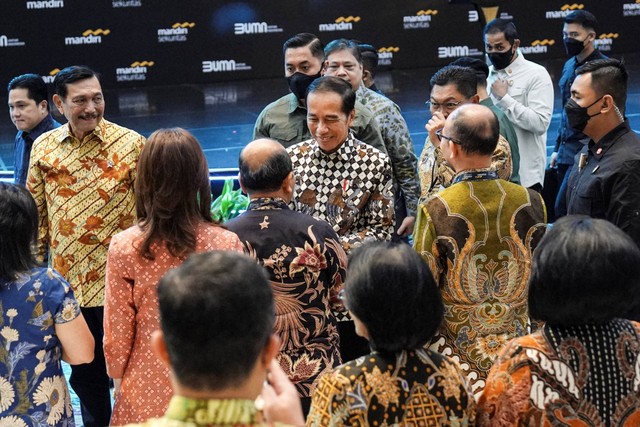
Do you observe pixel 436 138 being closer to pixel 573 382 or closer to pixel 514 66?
pixel 573 382

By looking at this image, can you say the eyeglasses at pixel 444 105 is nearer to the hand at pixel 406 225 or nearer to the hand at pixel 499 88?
the hand at pixel 406 225

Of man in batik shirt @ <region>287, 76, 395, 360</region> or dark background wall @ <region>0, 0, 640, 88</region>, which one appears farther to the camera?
dark background wall @ <region>0, 0, 640, 88</region>

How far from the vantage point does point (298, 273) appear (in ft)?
10.6

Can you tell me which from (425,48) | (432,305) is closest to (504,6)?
(425,48)

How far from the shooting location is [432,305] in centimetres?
233

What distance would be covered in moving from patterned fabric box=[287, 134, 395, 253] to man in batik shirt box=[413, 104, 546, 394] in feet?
2.50

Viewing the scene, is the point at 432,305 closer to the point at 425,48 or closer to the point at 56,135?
the point at 56,135

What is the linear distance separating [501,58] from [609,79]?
8.37 ft

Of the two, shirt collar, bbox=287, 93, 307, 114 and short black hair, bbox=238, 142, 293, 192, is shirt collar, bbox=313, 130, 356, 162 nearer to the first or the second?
short black hair, bbox=238, 142, 293, 192

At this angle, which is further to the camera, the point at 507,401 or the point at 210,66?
the point at 210,66

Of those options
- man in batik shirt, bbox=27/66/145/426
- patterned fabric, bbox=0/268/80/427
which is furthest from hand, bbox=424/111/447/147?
patterned fabric, bbox=0/268/80/427

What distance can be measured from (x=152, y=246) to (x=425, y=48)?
42.0ft

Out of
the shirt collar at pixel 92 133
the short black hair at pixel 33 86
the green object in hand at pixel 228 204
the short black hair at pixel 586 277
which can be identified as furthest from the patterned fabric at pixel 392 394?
the green object in hand at pixel 228 204

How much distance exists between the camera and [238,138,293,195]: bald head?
328cm
